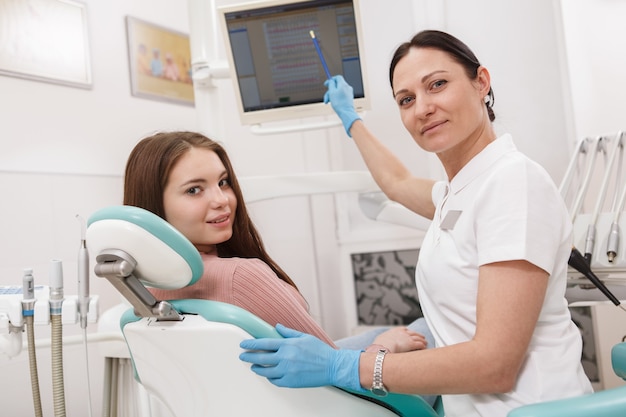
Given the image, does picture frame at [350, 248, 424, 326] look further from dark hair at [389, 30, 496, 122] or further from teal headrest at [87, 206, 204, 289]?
teal headrest at [87, 206, 204, 289]

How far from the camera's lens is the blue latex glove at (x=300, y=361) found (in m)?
1.04

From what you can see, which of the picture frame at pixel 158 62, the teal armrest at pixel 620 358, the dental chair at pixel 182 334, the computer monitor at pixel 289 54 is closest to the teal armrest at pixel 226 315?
the dental chair at pixel 182 334

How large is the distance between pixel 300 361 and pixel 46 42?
162cm

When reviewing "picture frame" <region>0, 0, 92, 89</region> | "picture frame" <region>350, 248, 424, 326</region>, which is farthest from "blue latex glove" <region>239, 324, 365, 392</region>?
"picture frame" <region>350, 248, 424, 326</region>

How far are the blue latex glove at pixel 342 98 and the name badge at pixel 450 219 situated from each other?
0.88 meters

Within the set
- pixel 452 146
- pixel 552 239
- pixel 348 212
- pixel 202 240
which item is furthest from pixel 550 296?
pixel 348 212

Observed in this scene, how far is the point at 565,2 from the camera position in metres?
2.57

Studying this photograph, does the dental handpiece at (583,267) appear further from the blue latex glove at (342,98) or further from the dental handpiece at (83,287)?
the dental handpiece at (83,287)

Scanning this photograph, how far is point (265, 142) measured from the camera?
124 inches

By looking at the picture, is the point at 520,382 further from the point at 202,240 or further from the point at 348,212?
the point at 348,212

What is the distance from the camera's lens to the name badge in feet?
3.91

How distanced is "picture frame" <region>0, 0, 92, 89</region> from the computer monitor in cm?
61

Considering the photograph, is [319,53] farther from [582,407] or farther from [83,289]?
[582,407]

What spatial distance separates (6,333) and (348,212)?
7.18 feet
